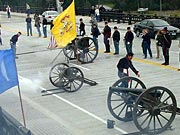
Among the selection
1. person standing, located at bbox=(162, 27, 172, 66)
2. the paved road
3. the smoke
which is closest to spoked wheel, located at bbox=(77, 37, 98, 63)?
the paved road

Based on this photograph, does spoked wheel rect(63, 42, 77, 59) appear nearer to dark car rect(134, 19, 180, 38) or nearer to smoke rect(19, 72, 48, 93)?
smoke rect(19, 72, 48, 93)

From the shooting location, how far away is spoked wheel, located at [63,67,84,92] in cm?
1722

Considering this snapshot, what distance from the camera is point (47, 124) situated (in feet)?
45.0

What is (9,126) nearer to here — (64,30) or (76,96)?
(76,96)

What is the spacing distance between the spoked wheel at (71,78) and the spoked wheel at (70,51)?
5162 mm

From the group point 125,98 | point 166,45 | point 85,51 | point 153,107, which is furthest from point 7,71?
point 85,51

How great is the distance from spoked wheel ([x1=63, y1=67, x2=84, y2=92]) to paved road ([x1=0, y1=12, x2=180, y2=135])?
35cm

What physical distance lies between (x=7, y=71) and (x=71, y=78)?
644 centimetres

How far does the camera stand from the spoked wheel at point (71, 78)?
17.2 metres

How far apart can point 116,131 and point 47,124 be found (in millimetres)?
2268

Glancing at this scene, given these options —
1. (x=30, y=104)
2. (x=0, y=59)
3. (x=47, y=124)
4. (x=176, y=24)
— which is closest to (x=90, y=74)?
(x=30, y=104)

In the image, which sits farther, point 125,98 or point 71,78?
point 71,78

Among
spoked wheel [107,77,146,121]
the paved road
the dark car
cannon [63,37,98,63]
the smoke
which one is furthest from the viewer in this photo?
the dark car

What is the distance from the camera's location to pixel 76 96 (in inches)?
663
